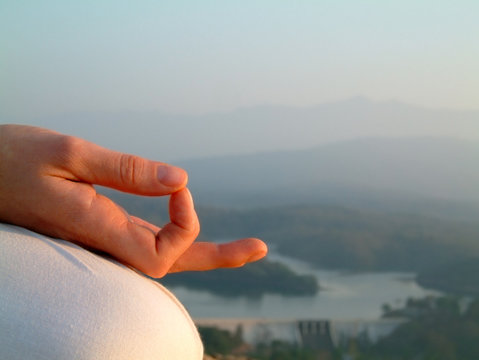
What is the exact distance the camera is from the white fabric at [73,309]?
64cm

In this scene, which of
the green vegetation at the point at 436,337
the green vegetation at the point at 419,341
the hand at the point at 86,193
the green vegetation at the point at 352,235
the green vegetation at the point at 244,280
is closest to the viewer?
the hand at the point at 86,193

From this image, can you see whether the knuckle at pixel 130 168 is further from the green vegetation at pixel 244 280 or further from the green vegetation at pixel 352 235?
the green vegetation at pixel 352 235

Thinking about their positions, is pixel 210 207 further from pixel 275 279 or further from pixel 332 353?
pixel 332 353

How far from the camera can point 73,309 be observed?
65 cm

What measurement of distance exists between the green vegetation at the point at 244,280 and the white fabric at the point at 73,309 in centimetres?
376

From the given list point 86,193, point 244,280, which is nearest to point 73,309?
point 86,193

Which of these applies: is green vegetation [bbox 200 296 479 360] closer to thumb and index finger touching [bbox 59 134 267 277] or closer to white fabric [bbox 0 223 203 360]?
thumb and index finger touching [bbox 59 134 267 277]

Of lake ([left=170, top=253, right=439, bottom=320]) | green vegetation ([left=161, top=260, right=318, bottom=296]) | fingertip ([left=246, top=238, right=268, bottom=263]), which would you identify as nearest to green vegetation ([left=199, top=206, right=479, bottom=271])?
lake ([left=170, top=253, right=439, bottom=320])

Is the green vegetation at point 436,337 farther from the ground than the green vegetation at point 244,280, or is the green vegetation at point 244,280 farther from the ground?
the green vegetation at point 244,280

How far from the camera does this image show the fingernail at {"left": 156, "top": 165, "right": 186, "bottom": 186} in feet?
2.69

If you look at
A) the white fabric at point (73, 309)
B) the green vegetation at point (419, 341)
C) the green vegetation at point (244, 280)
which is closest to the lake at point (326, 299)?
the green vegetation at point (244, 280)

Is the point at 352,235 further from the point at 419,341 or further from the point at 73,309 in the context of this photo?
the point at 73,309

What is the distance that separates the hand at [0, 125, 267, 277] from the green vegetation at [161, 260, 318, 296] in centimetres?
365

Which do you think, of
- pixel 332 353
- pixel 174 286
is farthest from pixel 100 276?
pixel 174 286
